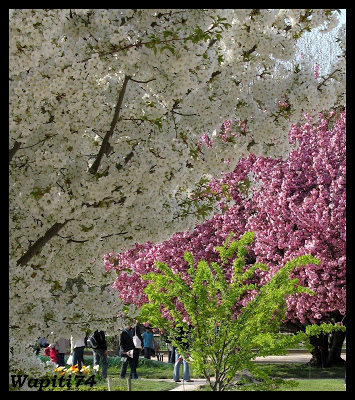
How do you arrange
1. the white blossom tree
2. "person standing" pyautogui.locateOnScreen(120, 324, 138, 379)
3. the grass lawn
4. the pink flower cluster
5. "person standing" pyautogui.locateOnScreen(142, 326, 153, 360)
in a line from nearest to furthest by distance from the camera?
the white blossom tree
the grass lawn
"person standing" pyautogui.locateOnScreen(120, 324, 138, 379)
the pink flower cluster
"person standing" pyautogui.locateOnScreen(142, 326, 153, 360)

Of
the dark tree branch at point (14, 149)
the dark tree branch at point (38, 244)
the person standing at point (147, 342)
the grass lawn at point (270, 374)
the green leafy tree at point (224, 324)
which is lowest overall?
the grass lawn at point (270, 374)

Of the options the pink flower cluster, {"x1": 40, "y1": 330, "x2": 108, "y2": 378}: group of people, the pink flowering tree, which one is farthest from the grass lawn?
the pink flower cluster

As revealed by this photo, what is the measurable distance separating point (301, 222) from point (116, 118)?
1124cm

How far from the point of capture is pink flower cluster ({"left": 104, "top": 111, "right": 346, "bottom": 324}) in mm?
15891

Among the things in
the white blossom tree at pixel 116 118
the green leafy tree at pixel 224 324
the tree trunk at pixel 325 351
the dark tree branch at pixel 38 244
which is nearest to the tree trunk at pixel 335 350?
the tree trunk at pixel 325 351

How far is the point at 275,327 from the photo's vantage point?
9.45 meters

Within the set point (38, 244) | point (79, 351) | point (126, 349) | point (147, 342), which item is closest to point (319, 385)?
point (126, 349)

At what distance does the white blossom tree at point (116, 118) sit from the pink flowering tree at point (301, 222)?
25.6 ft

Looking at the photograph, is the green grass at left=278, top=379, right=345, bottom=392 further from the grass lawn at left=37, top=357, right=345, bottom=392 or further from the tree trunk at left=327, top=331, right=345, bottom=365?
the tree trunk at left=327, top=331, right=345, bottom=365

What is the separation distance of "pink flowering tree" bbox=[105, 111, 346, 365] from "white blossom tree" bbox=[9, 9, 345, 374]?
7802 mm

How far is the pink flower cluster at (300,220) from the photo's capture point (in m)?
15.9

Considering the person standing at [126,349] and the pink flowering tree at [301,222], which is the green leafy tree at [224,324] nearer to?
the pink flowering tree at [301,222]

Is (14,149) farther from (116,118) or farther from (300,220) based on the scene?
(300,220)

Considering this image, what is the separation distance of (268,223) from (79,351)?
20.1 ft
